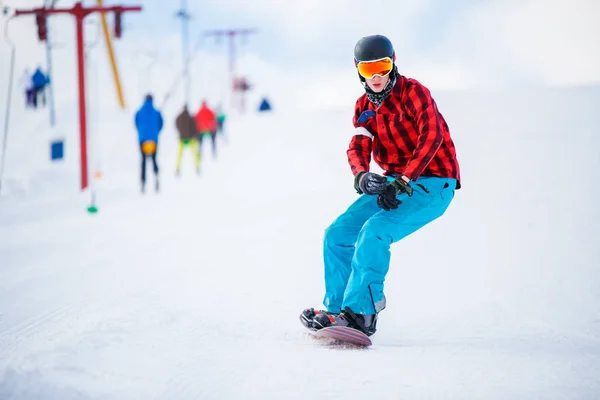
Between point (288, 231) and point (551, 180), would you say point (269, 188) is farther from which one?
point (551, 180)

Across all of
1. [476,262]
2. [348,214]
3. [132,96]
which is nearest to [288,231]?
[476,262]

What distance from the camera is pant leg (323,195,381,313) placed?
3180 millimetres

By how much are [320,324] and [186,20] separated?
21.2 meters

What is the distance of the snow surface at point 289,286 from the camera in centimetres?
233

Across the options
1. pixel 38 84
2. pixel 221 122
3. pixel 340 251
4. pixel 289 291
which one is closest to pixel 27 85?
pixel 38 84

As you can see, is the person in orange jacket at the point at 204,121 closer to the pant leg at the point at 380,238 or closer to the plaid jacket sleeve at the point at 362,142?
the plaid jacket sleeve at the point at 362,142

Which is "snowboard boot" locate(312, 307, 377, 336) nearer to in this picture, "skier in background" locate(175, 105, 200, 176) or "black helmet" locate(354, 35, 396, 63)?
"black helmet" locate(354, 35, 396, 63)

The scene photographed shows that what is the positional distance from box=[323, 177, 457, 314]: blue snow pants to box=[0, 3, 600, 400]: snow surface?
29 centimetres

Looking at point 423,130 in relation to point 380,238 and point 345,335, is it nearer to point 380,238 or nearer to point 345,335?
point 380,238

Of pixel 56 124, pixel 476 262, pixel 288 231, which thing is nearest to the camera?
pixel 476 262

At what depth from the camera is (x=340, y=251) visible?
3184 mm

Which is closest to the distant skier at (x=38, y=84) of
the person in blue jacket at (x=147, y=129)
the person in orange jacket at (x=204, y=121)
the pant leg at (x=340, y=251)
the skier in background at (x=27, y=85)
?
the skier in background at (x=27, y=85)

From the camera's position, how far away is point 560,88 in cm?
1240

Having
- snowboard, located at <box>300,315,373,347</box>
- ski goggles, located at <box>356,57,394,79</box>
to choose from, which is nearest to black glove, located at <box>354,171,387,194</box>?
ski goggles, located at <box>356,57,394,79</box>
